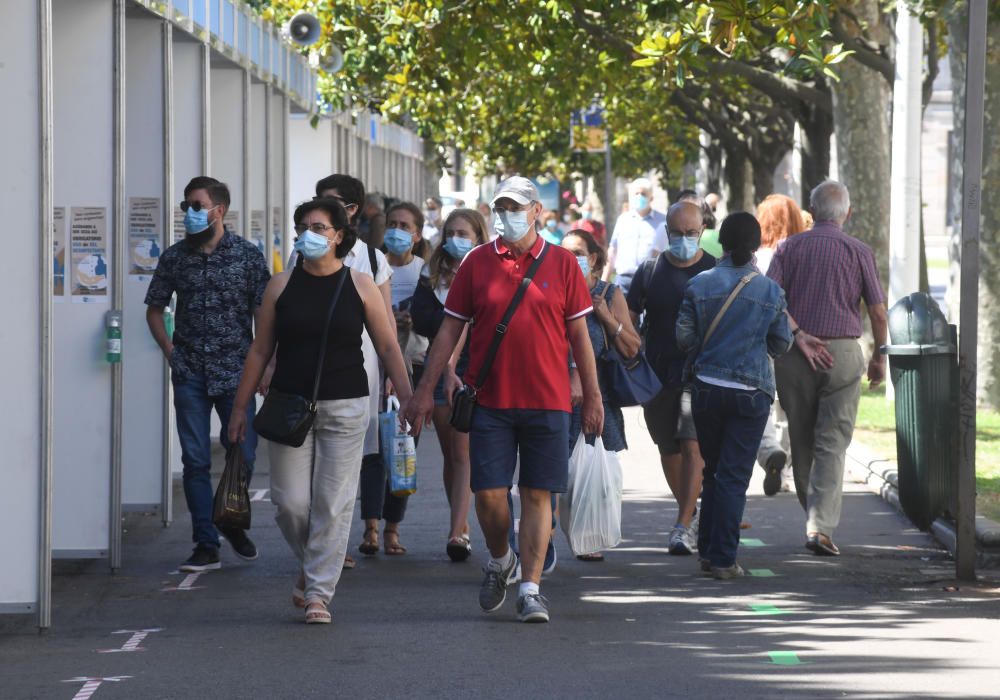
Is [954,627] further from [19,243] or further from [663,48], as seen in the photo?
[663,48]

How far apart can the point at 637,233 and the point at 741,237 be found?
354 inches

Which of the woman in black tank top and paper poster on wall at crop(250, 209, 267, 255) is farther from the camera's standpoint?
paper poster on wall at crop(250, 209, 267, 255)

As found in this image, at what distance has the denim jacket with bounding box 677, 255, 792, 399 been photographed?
8.73 m

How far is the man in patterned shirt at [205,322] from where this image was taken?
9.23 metres

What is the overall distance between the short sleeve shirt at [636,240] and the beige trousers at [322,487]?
985 cm

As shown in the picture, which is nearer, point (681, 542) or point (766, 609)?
point (766, 609)

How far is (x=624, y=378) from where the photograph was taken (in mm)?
8867

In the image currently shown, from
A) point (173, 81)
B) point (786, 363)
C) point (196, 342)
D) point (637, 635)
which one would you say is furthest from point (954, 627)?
point (173, 81)

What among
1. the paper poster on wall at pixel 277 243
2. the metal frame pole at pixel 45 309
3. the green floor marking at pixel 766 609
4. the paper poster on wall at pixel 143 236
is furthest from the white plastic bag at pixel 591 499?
the paper poster on wall at pixel 277 243

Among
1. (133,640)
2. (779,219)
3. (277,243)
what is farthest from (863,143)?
(133,640)

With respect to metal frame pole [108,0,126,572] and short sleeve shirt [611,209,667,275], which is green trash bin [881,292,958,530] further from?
short sleeve shirt [611,209,667,275]

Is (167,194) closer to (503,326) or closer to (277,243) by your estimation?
(503,326)

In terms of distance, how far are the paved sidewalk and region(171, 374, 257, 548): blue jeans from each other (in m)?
0.27

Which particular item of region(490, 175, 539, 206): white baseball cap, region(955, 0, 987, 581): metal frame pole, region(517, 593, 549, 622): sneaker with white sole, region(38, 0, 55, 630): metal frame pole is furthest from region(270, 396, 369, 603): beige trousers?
region(955, 0, 987, 581): metal frame pole
